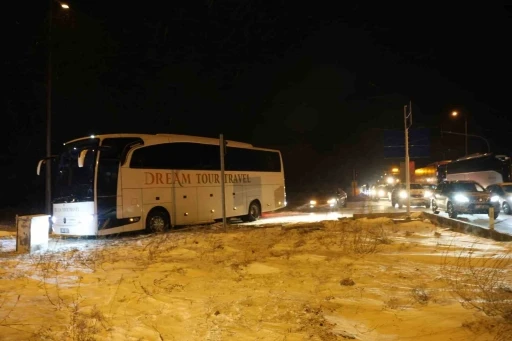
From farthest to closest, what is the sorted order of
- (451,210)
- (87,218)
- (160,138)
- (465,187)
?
(465,187) → (451,210) → (160,138) → (87,218)

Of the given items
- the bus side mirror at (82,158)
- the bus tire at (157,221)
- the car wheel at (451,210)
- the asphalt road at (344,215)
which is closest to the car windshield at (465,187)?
the car wheel at (451,210)

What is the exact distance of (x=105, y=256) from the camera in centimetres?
1007

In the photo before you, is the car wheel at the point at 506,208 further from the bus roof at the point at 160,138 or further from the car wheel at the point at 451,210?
the bus roof at the point at 160,138

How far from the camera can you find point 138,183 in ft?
50.5

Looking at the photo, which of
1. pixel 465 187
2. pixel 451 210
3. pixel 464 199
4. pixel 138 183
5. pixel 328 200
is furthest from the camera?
pixel 328 200

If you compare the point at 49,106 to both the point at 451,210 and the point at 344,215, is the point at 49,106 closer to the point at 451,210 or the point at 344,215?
the point at 344,215

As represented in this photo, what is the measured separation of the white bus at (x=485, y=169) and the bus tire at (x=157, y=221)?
2307 cm

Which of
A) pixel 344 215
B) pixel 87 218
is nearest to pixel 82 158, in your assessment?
pixel 87 218

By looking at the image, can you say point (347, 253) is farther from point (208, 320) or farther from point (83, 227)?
point (83, 227)

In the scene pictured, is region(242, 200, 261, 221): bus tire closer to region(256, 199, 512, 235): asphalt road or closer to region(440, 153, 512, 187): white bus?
region(256, 199, 512, 235): asphalt road

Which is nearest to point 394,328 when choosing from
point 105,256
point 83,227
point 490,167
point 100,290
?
point 100,290

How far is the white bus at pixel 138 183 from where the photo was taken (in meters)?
14.2

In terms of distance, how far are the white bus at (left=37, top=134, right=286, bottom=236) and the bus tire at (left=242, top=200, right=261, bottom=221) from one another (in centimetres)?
100

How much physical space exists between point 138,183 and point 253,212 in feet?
25.9
